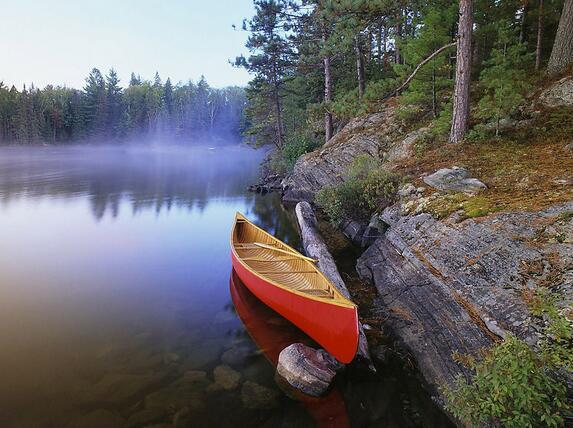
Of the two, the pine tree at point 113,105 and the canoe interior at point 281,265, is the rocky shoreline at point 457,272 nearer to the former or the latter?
the canoe interior at point 281,265

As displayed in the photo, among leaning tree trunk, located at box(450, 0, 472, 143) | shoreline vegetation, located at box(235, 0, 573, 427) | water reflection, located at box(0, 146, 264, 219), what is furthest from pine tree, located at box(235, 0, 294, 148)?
leaning tree trunk, located at box(450, 0, 472, 143)

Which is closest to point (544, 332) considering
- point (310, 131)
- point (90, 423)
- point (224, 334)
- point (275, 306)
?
point (275, 306)

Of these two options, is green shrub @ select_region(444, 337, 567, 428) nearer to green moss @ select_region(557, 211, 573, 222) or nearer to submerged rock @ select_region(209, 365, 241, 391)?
green moss @ select_region(557, 211, 573, 222)

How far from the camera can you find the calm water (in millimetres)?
5148

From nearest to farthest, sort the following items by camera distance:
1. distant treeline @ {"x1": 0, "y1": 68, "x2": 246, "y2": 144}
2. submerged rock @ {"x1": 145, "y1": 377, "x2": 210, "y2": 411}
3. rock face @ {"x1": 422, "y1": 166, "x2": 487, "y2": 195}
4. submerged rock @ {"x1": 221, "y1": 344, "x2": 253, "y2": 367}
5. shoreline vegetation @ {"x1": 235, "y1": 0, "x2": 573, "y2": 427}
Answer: shoreline vegetation @ {"x1": 235, "y1": 0, "x2": 573, "y2": 427} < submerged rock @ {"x1": 145, "y1": 377, "x2": 210, "y2": 411} < submerged rock @ {"x1": 221, "y1": 344, "x2": 253, "y2": 367} < rock face @ {"x1": 422, "y1": 166, "x2": 487, "y2": 195} < distant treeline @ {"x1": 0, "y1": 68, "x2": 246, "y2": 144}

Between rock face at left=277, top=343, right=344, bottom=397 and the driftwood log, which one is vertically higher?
the driftwood log

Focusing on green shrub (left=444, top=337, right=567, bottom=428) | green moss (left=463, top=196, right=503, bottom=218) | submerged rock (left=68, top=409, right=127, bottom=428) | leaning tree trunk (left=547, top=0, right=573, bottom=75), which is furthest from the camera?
leaning tree trunk (left=547, top=0, right=573, bottom=75)

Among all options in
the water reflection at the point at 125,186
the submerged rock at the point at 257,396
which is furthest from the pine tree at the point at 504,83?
the water reflection at the point at 125,186

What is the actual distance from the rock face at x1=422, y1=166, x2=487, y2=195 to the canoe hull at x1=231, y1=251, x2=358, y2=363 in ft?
16.4

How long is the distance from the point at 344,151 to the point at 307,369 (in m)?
13.0

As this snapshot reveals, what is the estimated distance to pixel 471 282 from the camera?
5820mm

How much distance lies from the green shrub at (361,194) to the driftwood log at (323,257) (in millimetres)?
952

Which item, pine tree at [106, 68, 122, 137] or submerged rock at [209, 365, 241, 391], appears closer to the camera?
submerged rock at [209, 365, 241, 391]

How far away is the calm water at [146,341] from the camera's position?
5.15 m
